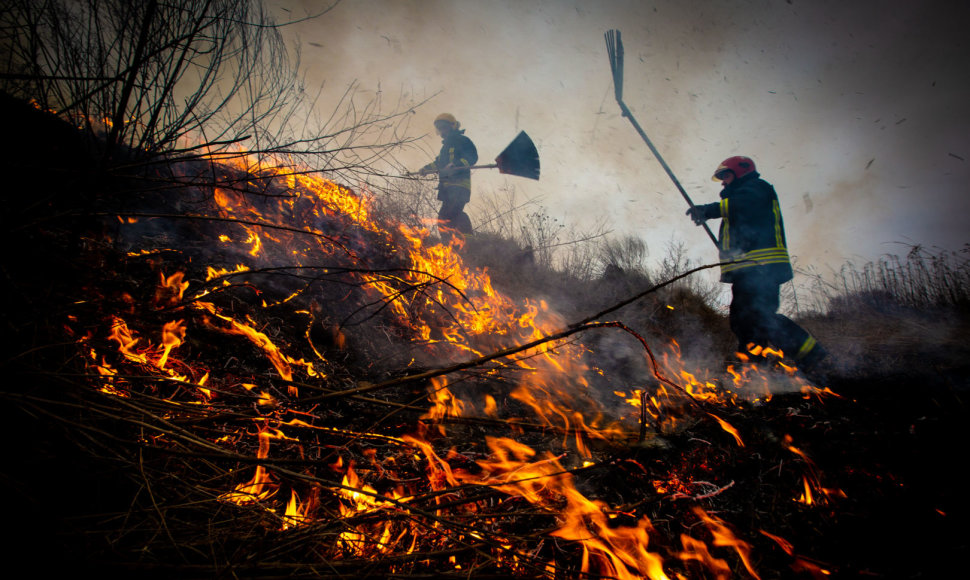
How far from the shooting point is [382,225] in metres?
7.05

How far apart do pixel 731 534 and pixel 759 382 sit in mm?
3197

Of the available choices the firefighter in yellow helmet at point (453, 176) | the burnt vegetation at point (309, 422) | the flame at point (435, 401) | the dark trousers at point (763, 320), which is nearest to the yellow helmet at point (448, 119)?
the firefighter in yellow helmet at point (453, 176)

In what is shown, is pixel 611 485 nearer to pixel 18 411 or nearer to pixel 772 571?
pixel 772 571

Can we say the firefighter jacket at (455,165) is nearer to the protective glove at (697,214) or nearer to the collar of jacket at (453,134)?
the collar of jacket at (453,134)

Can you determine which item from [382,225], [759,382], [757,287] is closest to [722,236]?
[757,287]

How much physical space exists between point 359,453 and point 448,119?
8.20 m

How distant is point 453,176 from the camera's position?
8.27m

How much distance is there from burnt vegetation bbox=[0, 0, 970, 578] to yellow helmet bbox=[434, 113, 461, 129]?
5.09 m

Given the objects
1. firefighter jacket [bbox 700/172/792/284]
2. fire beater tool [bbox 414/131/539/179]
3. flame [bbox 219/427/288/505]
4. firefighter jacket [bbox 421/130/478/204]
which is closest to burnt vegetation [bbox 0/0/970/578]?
flame [bbox 219/427/288/505]

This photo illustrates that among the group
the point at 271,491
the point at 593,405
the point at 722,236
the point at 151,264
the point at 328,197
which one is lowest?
the point at 271,491

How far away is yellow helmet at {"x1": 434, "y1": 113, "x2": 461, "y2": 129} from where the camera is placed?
851cm

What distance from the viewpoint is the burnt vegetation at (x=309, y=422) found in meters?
1.34

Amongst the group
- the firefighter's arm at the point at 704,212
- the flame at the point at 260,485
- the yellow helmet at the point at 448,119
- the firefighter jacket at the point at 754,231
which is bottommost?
the flame at the point at 260,485

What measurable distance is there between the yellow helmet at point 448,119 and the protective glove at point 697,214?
5736 millimetres
